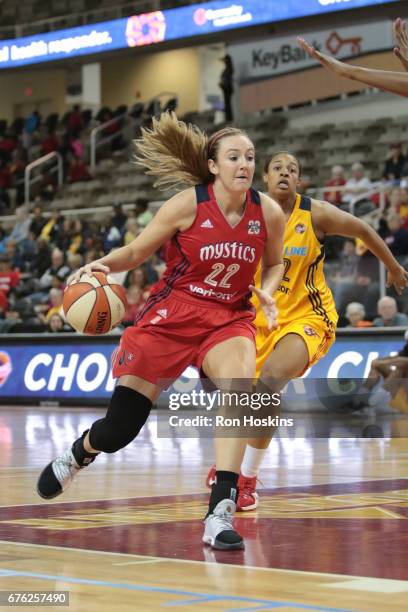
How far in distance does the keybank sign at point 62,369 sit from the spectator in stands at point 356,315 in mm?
391

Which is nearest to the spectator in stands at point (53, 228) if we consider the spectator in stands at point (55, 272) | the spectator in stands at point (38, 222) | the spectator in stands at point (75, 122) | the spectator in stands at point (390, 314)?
the spectator in stands at point (38, 222)

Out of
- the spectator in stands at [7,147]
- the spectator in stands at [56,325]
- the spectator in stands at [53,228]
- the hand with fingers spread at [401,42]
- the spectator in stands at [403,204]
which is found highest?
the spectator in stands at [7,147]

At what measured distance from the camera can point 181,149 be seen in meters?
6.27

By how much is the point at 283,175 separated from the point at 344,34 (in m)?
20.9

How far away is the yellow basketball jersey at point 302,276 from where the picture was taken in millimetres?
7449

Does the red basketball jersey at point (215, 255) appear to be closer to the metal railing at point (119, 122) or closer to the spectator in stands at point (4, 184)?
the spectator in stands at point (4, 184)

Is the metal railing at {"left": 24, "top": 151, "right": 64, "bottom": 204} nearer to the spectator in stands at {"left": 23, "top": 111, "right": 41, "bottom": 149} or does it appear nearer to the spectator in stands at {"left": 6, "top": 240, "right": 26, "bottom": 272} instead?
the spectator in stands at {"left": 23, "top": 111, "right": 41, "bottom": 149}

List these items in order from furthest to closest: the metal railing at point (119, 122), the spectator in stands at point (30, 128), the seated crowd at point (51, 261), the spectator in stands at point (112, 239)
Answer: the spectator in stands at point (30, 128) < the metal railing at point (119, 122) < the spectator in stands at point (112, 239) < the seated crowd at point (51, 261)

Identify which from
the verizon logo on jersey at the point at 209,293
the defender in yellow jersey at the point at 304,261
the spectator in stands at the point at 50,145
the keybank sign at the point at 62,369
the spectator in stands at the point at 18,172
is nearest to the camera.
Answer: the verizon logo on jersey at the point at 209,293

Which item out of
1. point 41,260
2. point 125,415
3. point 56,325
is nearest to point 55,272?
point 41,260

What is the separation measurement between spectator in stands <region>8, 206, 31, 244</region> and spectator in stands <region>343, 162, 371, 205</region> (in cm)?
776

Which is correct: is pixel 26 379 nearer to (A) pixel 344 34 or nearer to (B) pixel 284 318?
(B) pixel 284 318

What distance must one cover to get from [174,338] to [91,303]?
49 cm

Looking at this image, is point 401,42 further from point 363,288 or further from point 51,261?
point 51,261
